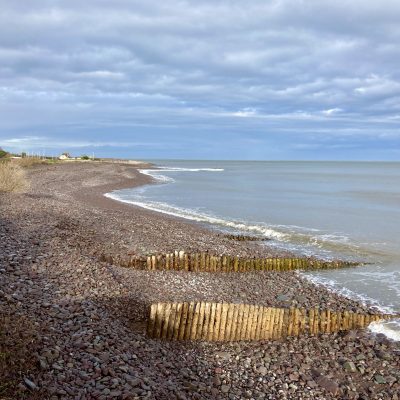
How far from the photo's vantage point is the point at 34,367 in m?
6.19

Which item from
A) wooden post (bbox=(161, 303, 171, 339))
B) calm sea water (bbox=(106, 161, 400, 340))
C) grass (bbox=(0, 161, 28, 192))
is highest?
grass (bbox=(0, 161, 28, 192))

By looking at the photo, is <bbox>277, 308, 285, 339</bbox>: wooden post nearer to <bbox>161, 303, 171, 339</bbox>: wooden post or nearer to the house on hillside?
<bbox>161, 303, 171, 339</bbox>: wooden post

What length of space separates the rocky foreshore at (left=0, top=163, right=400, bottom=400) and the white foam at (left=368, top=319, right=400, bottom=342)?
0.39m

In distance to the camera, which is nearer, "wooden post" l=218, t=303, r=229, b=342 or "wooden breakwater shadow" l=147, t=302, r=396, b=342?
"wooden breakwater shadow" l=147, t=302, r=396, b=342

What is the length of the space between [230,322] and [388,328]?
389 centimetres

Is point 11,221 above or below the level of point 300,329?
above

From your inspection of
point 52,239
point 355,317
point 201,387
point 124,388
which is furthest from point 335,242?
point 124,388

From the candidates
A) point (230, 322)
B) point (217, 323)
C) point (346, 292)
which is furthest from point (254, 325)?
point (346, 292)

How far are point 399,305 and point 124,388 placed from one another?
895 cm

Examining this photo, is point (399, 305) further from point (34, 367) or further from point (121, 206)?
point (121, 206)

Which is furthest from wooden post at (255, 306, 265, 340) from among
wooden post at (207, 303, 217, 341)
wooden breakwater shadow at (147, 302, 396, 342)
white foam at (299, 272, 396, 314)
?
white foam at (299, 272, 396, 314)

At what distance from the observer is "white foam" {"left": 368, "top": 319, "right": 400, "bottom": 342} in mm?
10203

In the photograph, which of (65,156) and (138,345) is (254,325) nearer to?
(138,345)

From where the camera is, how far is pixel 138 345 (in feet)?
26.8
